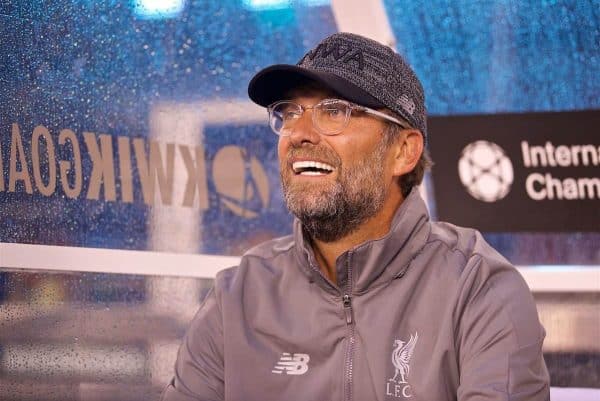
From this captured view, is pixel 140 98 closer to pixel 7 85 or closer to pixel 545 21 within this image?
pixel 7 85

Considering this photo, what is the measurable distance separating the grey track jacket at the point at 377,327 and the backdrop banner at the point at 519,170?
60 centimetres

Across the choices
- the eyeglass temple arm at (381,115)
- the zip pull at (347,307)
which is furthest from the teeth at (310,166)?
the zip pull at (347,307)

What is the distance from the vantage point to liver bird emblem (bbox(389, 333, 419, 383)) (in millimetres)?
1886

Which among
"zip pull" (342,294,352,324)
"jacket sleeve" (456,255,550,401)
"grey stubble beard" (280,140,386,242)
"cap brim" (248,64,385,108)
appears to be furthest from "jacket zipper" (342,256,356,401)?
"cap brim" (248,64,385,108)

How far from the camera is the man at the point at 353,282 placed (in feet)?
6.12

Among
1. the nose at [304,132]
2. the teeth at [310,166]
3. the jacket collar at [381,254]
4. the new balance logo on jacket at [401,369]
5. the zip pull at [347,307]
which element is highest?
the nose at [304,132]

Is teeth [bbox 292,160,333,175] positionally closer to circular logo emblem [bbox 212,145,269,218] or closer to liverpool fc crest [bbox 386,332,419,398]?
liverpool fc crest [bbox 386,332,419,398]

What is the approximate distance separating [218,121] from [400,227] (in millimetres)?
884

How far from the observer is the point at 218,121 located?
270 cm

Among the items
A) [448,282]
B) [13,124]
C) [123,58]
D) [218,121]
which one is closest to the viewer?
[448,282]

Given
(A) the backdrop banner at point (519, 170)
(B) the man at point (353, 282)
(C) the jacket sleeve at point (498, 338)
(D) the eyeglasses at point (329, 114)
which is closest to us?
(C) the jacket sleeve at point (498, 338)

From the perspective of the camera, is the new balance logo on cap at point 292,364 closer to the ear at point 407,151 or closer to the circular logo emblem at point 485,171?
the ear at point 407,151

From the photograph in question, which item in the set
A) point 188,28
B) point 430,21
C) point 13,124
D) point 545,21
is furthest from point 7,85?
point 545,21

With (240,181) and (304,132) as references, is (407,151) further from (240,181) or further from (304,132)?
(240,181)
